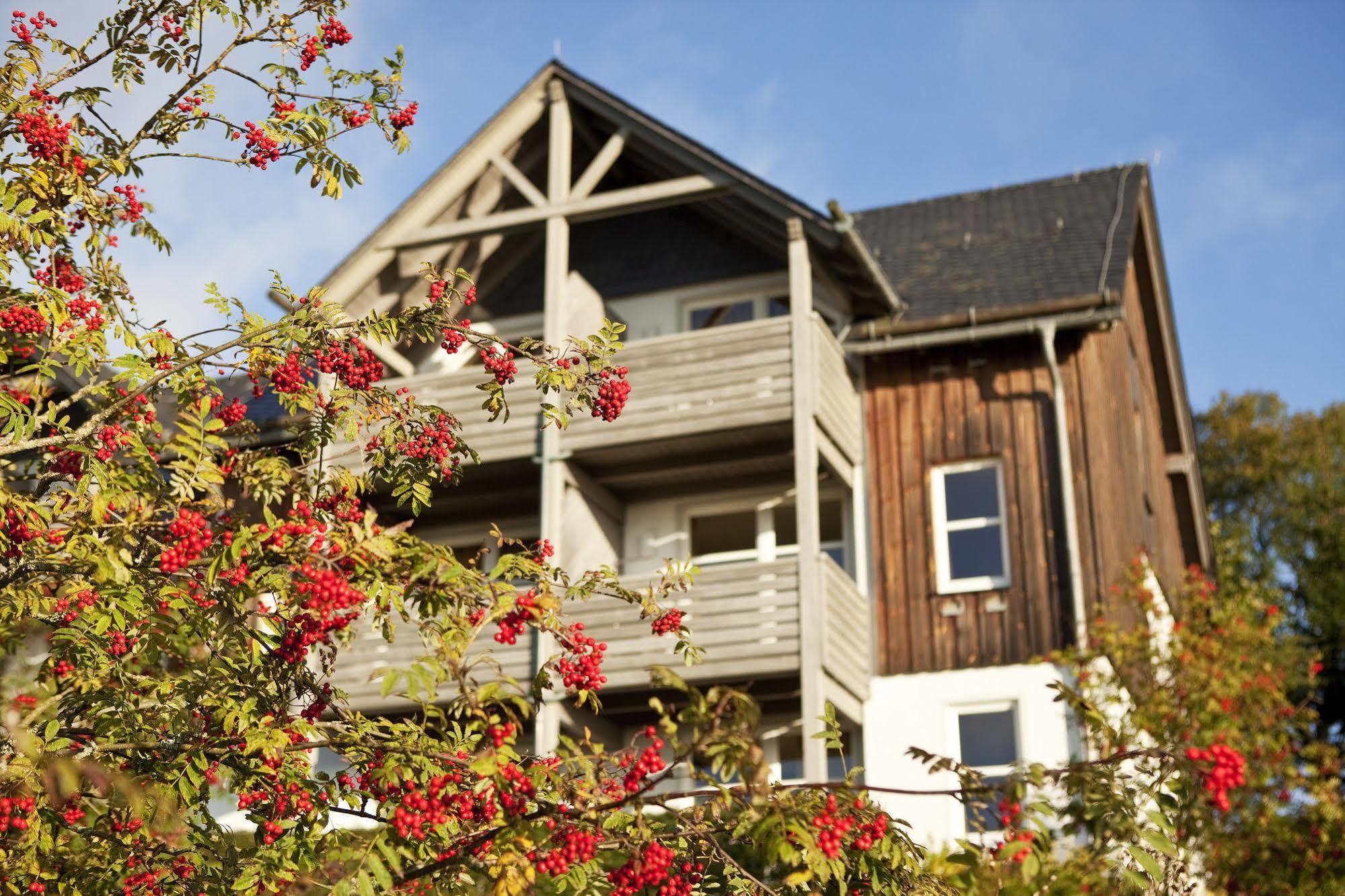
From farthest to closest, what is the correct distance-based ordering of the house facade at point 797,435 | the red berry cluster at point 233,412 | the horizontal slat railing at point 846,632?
the house facade at point 797,435, the horizontal slat railing at point 846,632, the red berry cluster at point 233,412

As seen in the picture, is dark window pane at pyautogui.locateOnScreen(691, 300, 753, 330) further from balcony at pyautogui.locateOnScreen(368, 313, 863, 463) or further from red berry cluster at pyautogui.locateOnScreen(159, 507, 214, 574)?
red berry cluster at pyautogui.locateOnScreen(159, 507, 214, 574)

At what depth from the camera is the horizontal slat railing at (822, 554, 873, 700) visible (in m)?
15.9

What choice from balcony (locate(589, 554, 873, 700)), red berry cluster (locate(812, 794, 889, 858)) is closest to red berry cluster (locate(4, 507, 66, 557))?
red berry cluster (locate(812, 794, 889, 858))

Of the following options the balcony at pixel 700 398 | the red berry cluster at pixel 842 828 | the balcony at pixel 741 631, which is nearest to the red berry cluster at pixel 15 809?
the red berry cluster at pixel 842 828

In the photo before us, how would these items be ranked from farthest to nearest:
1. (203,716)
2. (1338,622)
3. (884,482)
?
(1338,622), (884,482), (203,716)

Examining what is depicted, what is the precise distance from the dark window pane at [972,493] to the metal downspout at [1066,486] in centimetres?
78

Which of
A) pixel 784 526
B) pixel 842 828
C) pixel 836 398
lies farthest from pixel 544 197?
pixel 842 828

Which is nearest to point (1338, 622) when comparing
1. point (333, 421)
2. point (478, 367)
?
point (478, 367)

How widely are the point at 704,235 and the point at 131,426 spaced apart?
13.7 m

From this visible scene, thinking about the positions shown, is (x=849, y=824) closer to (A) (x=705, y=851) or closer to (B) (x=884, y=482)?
(A) (x=705, y=851)

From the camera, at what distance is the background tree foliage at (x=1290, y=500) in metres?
35.6

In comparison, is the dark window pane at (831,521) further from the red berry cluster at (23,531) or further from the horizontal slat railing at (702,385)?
the red berry cluster at (23,531)

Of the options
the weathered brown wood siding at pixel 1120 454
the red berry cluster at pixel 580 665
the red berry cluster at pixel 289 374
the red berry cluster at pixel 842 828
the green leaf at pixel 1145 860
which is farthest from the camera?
the weathered brown wood siding at pixel 1120 454

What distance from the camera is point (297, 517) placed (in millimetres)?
5906
